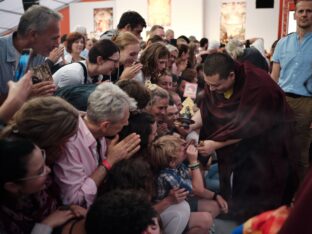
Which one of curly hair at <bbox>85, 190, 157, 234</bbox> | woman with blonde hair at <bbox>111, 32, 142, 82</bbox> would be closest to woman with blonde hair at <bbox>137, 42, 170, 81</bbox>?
woman with blonde hair at <bbox>111, 32, 142, 82</bbox>

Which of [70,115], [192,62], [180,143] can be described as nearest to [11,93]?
[70,115]

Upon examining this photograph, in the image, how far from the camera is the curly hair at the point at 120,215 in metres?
1.36

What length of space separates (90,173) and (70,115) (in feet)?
1.26

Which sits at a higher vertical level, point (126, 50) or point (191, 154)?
point (126, 50)

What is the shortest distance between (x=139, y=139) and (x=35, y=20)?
972mm

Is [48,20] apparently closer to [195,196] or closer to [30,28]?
[30,28]

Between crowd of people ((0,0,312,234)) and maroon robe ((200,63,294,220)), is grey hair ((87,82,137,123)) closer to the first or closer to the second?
crowd of people ((0,0,312,234))

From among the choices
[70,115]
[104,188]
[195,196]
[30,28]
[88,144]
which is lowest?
[195,196]

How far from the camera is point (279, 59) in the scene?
3.29 metres

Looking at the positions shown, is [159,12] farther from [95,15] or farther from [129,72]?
[129,72]

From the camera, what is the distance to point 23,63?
2.19 metres

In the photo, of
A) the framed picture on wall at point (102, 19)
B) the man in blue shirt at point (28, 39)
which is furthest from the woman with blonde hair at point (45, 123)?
the framed picture on wall at point (102, 19)

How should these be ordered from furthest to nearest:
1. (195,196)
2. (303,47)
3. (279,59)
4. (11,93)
→ (279,59), (303,47), (195,196), (11,93)

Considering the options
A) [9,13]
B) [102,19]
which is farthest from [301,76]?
[102,19]
